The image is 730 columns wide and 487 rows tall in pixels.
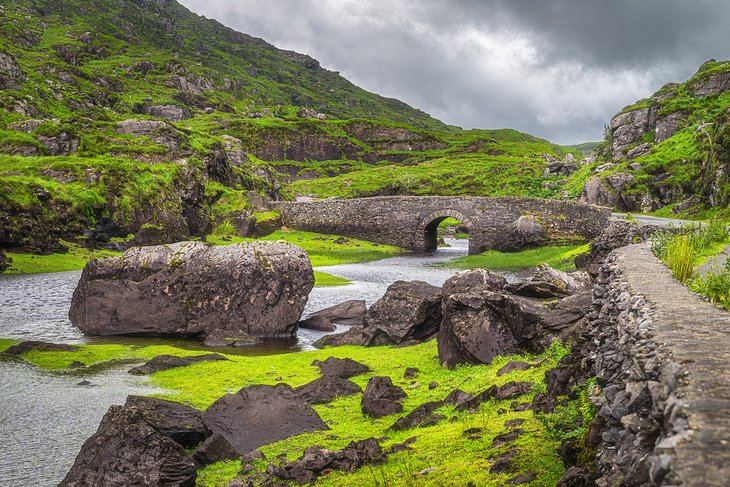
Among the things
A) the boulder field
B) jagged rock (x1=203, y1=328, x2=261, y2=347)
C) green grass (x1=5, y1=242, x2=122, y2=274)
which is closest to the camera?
the boulder field

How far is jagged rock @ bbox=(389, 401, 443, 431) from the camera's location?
12477mm

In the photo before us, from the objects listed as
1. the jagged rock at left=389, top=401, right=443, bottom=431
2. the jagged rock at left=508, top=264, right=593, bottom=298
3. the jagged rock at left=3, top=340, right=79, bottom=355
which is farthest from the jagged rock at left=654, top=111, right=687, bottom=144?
the jagged rock at left=3, top=340, right=79, bottom=355

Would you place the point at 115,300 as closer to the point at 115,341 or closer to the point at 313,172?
the point at 115,341

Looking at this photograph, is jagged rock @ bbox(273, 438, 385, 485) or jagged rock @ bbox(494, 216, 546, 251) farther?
jagged rock @ bbox(494, 216, 546, 251)

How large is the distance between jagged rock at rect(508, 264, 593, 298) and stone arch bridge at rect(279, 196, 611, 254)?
33.7 m

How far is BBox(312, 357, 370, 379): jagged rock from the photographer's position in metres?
17.9

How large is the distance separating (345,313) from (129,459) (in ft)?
67.7

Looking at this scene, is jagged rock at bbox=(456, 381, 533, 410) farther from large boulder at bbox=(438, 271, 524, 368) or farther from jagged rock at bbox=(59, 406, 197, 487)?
jagged rock at bbox=(59, 406, 197, 487)

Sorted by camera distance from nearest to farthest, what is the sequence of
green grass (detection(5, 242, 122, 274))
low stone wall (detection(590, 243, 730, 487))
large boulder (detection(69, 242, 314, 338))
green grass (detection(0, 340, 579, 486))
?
low stone wall (detection(590, 243, 730, 487)) → green grass (detection(0, 340, 579, 486)) → large boulder (detection(69, 242, 314, 338)) → green grass (detection(5, 242, 122, 274))

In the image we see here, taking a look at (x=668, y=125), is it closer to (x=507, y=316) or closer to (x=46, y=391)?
(x=507, y=316)

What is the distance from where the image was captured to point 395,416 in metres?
13.5

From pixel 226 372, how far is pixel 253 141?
418 ft

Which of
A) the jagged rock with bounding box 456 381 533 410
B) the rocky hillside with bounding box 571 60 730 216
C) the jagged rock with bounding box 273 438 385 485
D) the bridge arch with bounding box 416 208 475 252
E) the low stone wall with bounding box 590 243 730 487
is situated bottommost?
the jagged rock with bounding box 273 438 385 485

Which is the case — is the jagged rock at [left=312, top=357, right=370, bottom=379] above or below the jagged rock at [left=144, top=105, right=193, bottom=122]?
below
